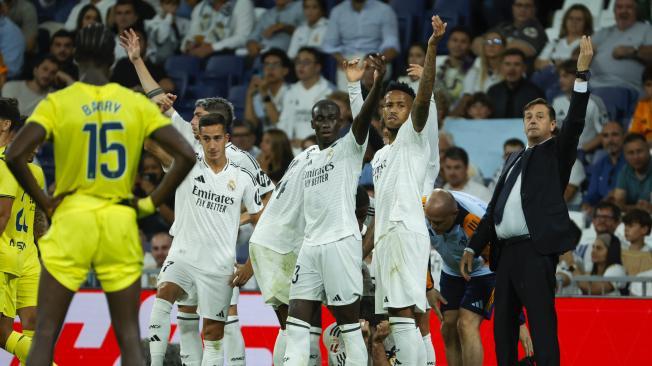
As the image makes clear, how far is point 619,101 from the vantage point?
15.1 m

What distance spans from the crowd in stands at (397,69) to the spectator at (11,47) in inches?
0.8

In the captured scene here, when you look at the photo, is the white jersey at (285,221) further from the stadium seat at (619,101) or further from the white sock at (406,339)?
the stadium seat at (619,101)

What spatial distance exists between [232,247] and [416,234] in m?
1.72

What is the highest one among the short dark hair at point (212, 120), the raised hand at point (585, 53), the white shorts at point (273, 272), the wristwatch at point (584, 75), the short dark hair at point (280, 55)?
the short dark hair at point (280, 55)

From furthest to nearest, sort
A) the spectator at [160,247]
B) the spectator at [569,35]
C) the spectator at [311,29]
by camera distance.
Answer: the spectator at [311,29], the spectator at [569,35], the spectator at [160,247]

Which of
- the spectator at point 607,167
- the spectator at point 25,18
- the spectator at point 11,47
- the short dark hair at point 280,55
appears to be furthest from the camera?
the spectator at point 25,18

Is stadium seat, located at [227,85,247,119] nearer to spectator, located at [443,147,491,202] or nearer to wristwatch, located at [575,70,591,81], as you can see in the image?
spectator, located at [443,147,491,202]

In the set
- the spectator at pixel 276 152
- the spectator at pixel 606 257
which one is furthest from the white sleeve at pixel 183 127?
the spectator at pixel 606 257

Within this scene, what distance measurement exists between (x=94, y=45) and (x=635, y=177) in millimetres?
8505

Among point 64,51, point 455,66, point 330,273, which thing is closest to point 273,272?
point 330,273

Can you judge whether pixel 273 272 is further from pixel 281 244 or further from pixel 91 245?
pixel 91 245

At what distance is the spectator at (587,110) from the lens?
583 inches

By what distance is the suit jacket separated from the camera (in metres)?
8.84

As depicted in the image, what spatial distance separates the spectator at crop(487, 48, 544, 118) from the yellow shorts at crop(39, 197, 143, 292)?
887 cm
